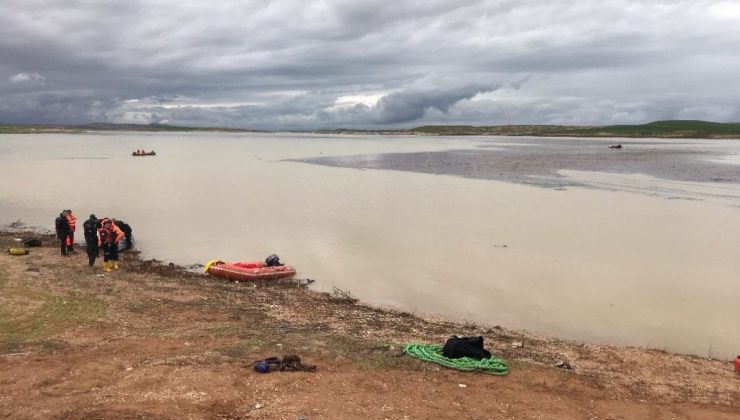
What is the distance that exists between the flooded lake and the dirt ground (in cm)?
226

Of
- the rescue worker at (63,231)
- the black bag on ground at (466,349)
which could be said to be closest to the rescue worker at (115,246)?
the rescue worker at (63,231)

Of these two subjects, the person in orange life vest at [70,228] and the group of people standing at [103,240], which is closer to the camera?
the group of people standing at [103,240]

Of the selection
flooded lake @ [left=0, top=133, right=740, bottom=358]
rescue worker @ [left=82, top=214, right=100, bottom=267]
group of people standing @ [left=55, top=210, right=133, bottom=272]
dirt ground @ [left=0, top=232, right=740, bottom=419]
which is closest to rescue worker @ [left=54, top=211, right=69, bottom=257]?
group of people standing @ [left=55, top=210, right=133, bottom=272]

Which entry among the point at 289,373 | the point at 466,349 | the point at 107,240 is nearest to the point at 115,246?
the point at 107,240

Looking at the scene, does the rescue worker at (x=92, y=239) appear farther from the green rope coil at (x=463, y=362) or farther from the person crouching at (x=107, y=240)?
the green rope coil at (x=463, y=362)

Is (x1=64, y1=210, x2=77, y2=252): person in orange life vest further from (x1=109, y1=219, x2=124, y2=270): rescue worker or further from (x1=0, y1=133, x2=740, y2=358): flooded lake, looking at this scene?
(x1=0, y1=133, x2=740, y2=358): flooded lake

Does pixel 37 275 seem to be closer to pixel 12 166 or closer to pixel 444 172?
pixel 444 172

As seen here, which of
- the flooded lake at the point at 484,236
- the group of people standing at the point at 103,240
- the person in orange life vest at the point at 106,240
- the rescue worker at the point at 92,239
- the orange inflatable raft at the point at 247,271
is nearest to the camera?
the flooded lake at the point at 484,236

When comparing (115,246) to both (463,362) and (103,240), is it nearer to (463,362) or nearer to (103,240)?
(103,240)

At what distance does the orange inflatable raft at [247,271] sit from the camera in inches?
657

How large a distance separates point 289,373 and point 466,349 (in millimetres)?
3079

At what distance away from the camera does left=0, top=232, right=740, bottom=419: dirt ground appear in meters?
8.31

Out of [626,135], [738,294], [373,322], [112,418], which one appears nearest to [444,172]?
[738,294]

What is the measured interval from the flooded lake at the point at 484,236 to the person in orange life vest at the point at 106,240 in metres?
2.75
